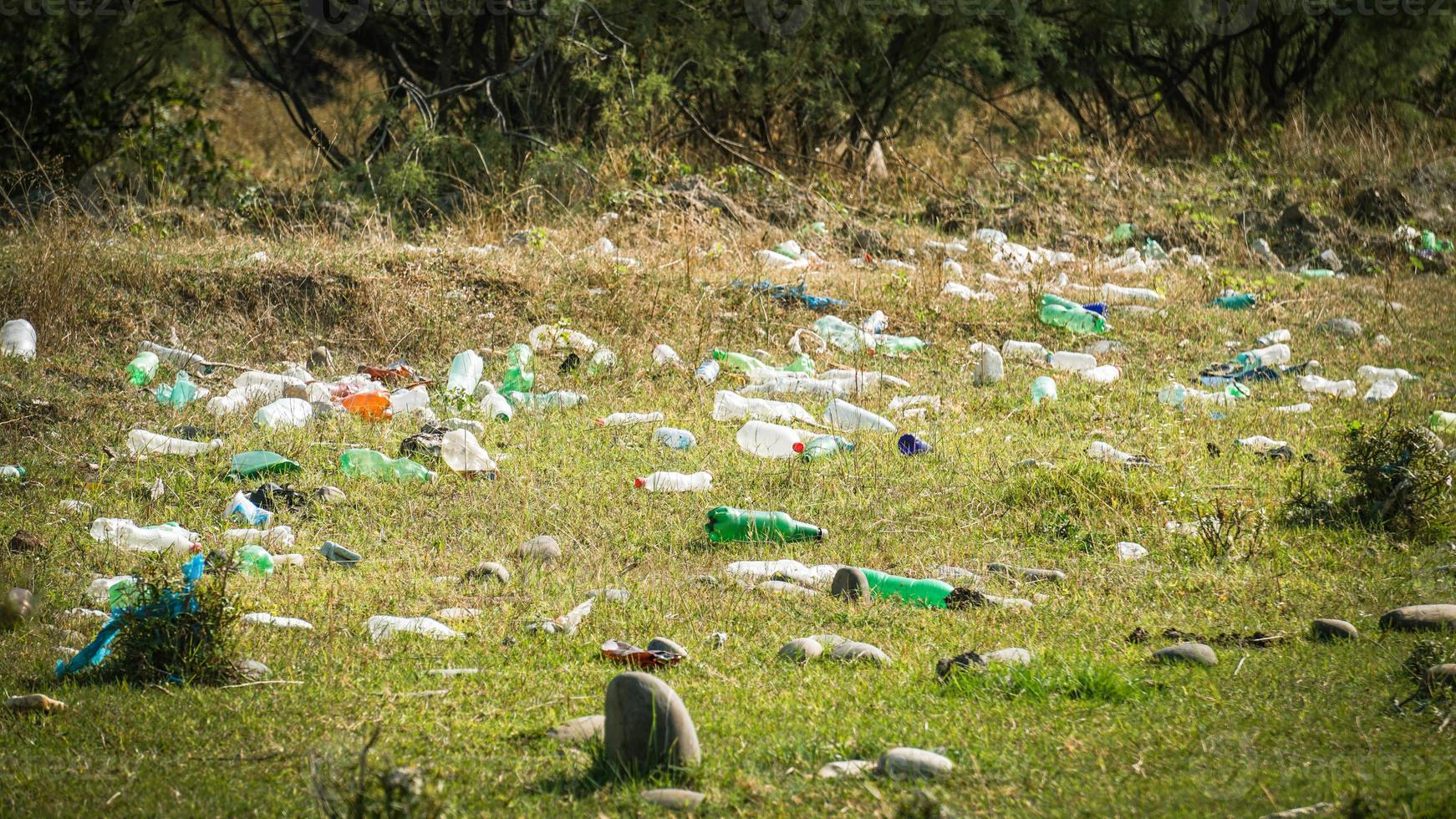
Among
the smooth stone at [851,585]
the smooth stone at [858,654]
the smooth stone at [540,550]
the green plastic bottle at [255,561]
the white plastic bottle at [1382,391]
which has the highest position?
the smooth stone at [858,654]

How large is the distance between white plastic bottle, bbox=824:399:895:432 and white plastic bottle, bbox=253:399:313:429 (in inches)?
90.2

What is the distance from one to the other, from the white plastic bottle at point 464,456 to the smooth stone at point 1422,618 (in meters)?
3.11

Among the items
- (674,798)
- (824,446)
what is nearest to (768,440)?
(824,446)

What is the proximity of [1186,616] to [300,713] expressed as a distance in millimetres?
2366

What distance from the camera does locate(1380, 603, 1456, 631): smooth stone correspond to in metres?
3.28

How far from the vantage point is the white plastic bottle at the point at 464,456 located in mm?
4898

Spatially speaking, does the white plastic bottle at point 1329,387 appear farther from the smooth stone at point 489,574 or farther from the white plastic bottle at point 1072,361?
the smooth stone at point 489,574

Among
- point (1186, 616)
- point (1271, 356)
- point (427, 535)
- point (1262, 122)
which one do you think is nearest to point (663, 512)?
point (427, 535)

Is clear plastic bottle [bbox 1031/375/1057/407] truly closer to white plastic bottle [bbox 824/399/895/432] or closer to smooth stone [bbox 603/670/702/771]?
white plastic bottle [bbox 824/399/895/432]

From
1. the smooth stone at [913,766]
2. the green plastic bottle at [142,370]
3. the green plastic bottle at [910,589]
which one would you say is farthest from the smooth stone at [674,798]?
the green plastic bottle at [142,370]

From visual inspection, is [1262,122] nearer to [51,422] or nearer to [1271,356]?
[1271,356]

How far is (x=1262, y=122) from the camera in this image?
14.1 metres

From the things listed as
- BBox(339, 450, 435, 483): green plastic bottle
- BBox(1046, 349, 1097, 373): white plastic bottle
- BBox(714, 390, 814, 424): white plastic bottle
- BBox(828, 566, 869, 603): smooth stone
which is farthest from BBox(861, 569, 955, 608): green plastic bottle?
BBox(1046, 349, 1097, 373): white plastic bottle

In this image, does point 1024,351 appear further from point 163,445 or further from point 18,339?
point 18,339
